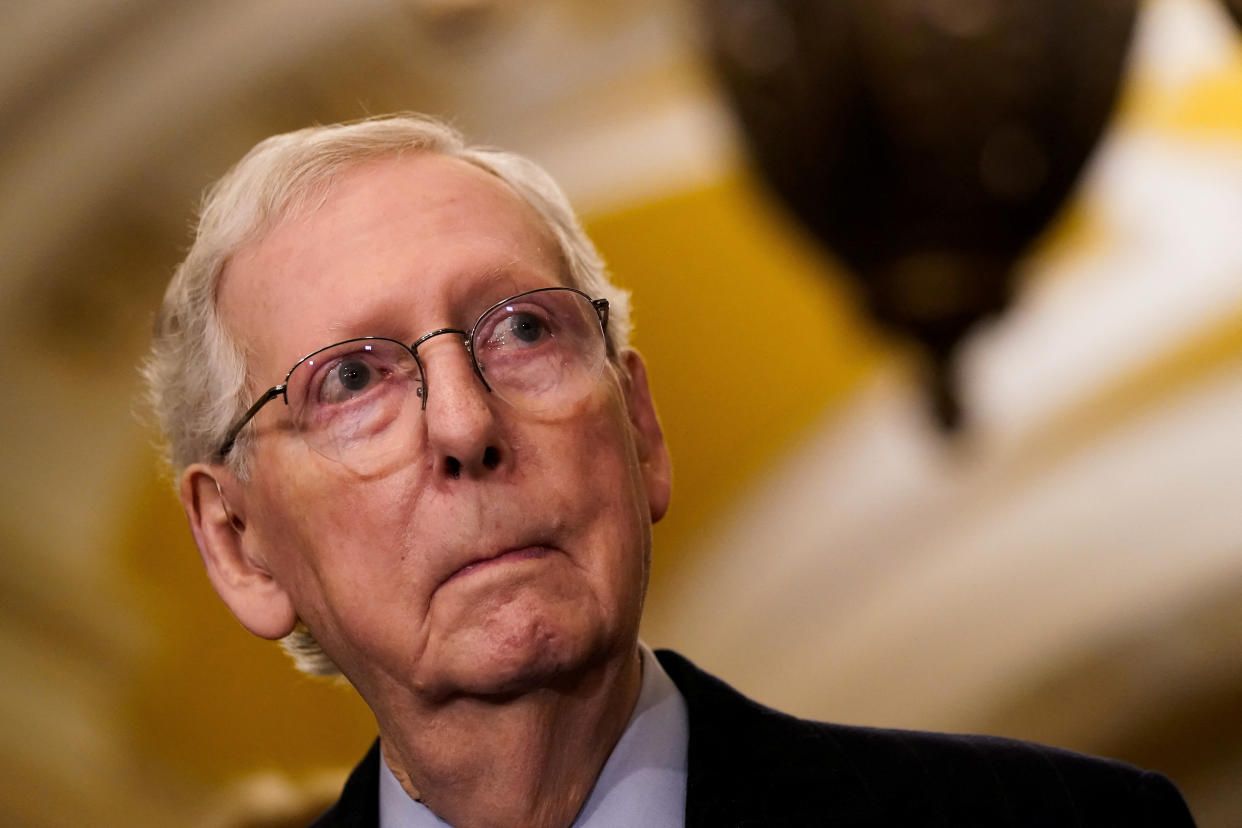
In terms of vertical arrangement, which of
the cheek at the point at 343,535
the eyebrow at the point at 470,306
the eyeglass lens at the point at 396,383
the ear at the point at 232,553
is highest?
the eyebrow at the point at 470,306

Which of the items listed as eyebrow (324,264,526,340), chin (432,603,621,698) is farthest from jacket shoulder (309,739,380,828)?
eyebrow (324,264,526,340)

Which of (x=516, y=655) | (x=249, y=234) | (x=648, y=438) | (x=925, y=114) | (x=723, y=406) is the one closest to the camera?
(x=516, y=655)

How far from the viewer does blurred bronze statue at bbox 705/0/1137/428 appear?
254 cm

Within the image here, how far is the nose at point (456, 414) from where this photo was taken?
1454 mm

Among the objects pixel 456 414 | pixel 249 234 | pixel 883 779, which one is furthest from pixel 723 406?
pixel 456 414

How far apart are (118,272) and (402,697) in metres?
1.98

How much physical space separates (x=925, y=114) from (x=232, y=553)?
1607mm

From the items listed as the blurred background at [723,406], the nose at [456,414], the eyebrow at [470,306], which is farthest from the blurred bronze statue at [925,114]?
the nose at [456,414]

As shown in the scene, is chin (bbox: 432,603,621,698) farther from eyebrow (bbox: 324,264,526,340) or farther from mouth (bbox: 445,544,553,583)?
eyebrow (bbox: 324,264,526,340)

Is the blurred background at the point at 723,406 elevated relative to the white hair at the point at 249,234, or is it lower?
lower

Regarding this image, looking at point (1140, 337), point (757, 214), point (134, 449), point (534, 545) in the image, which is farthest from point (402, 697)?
point (1140, 337)

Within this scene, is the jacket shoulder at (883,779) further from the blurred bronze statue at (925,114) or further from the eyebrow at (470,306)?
the blurred bronze statue at (925,114)

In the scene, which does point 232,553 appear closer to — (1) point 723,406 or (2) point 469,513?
(2) point 469,513

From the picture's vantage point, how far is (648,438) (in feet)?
5.90
